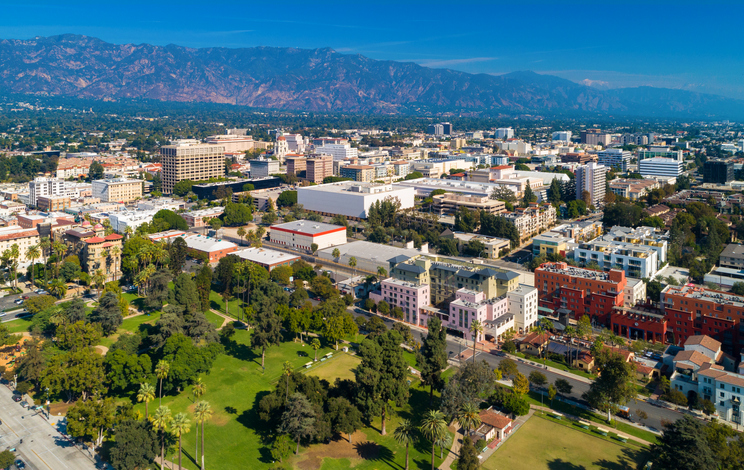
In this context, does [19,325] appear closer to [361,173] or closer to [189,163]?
[189,163]

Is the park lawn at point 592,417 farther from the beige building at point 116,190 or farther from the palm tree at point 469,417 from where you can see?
the beige building at point 116,190

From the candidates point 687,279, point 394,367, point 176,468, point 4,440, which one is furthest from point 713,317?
point 4,440

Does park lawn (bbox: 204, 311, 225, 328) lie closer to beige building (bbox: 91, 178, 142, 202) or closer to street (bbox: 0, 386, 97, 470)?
street (bbox: 0, 386, 97, 470)

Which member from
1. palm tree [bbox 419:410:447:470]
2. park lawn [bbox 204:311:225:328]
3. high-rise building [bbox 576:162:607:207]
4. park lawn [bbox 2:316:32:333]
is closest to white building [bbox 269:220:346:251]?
park lawn [bbox 204:311:225:328]

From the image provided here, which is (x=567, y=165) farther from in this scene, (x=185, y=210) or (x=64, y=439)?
(x=64, y=439)

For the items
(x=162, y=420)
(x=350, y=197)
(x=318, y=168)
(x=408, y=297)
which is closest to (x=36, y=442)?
(x=162, y=420)
